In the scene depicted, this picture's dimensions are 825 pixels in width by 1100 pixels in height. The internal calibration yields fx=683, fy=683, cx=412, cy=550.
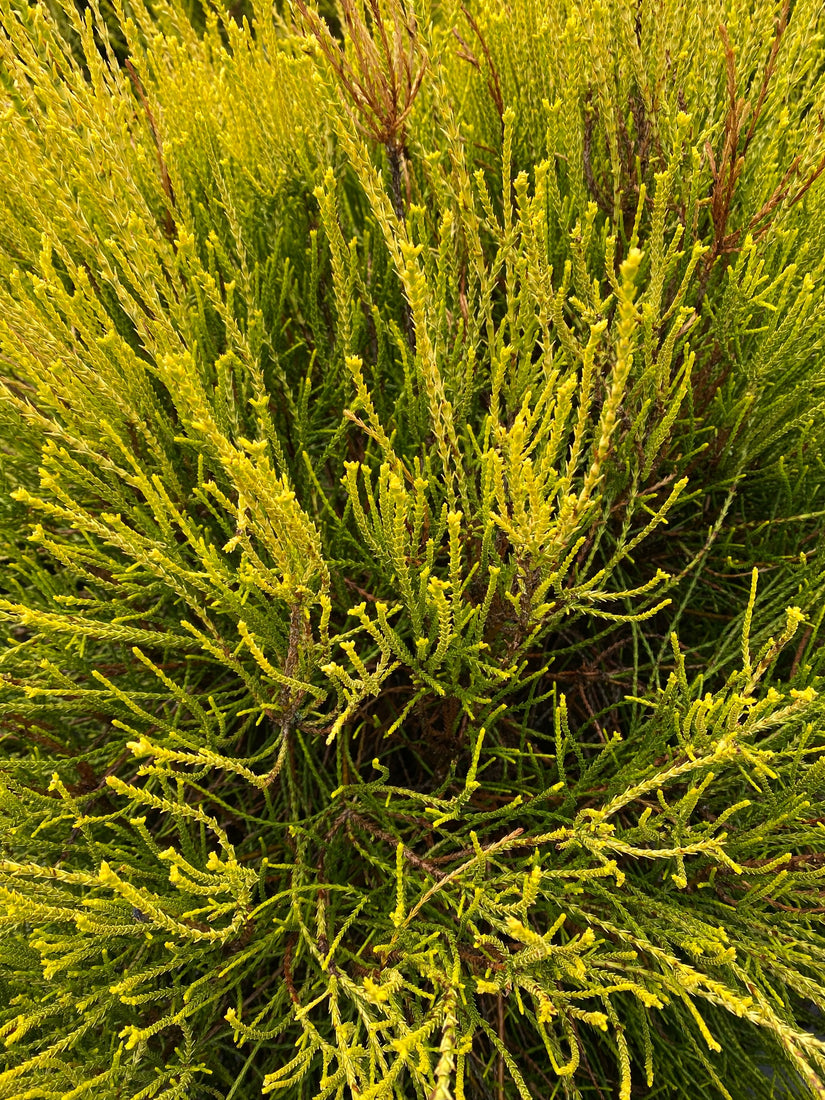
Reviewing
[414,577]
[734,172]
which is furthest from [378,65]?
[414,577]

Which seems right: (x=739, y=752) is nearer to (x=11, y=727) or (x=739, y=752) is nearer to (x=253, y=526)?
(x=253, y=526)

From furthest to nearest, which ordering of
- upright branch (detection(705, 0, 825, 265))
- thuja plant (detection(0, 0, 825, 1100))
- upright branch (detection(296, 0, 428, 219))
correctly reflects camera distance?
1. upright branch (detection(705, 0, 825, 265))
2. upright branch (detection(296, 0, 428, 219))
3. thuja plant (detection(0, 0, 825, 1100))

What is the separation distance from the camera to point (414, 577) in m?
1.51

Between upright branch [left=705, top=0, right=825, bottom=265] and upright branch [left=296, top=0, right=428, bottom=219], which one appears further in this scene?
upright branch [left=705, top=0, right=825, bottom=265]

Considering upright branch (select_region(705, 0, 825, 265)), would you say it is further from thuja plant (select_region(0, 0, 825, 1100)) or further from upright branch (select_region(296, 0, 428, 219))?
upright branch (select_region(296, 0, 428, 219))

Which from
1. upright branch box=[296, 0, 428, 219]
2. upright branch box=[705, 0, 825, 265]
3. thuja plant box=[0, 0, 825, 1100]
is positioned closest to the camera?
thuja plant box=[0, 0, 825, 1100]

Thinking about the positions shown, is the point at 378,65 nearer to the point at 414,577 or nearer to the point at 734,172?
the point at 734,172

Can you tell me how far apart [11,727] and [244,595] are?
0.74 meters

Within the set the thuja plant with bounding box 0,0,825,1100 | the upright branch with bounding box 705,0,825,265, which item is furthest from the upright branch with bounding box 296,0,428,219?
the upright branch with bounding box 705,0,825,265

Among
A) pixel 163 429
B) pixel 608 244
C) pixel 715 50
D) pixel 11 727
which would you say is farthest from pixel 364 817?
pixel 715 50

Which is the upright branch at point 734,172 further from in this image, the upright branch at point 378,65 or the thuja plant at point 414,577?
the upright branch at point 378,65

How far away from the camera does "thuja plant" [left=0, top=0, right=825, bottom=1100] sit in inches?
46.4

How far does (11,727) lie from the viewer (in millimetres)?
1600

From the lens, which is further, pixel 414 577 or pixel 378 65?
pixel 414 577
